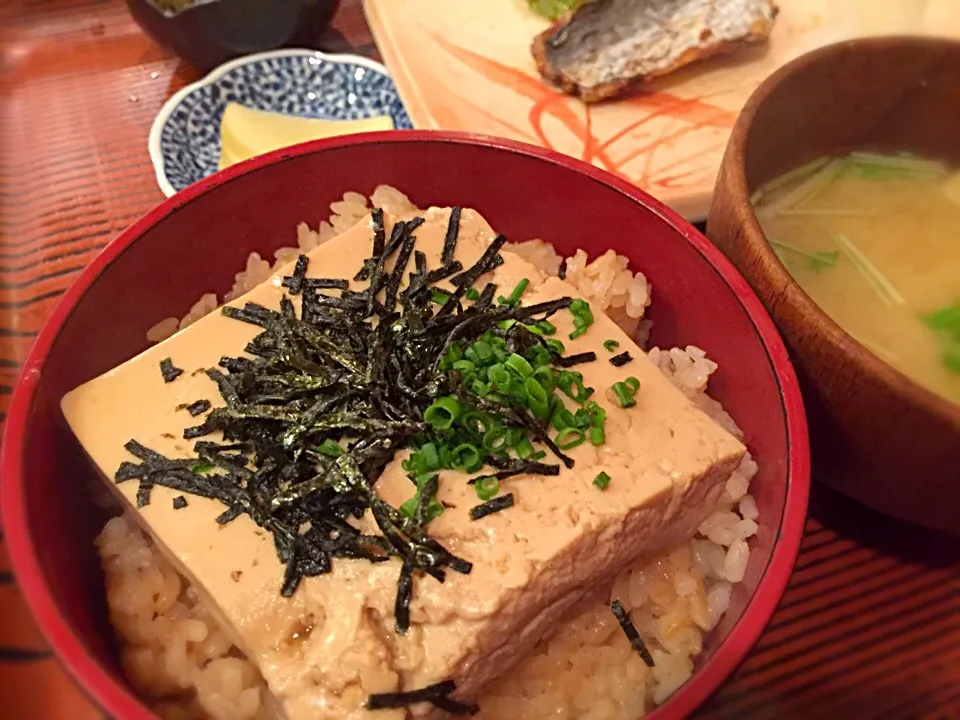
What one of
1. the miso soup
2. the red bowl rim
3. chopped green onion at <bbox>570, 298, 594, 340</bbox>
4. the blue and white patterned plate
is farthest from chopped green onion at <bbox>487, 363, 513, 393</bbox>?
the blue and white patterned plate

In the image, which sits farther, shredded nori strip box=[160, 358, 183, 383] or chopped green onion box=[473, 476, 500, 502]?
shredded nori strip box=[160, 358, 183, 383]

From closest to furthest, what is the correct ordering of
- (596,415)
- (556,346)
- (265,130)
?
(596,415), (556,346), (265,130)

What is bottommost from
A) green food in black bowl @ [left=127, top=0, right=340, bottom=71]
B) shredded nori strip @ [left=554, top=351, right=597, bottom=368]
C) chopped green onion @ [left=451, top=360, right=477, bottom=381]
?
shredded nori strip @ [left=554, top=351, right=597, bottom=368]

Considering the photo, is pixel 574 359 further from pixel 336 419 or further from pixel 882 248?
pixel 882 248

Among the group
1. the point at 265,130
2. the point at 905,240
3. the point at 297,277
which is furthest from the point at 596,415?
the point at 265,130

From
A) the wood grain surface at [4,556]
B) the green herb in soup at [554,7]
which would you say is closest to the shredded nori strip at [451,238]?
the wood grain surface at [4,556]

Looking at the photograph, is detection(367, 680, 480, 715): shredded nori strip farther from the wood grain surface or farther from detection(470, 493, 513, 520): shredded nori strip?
the wood grain surface
